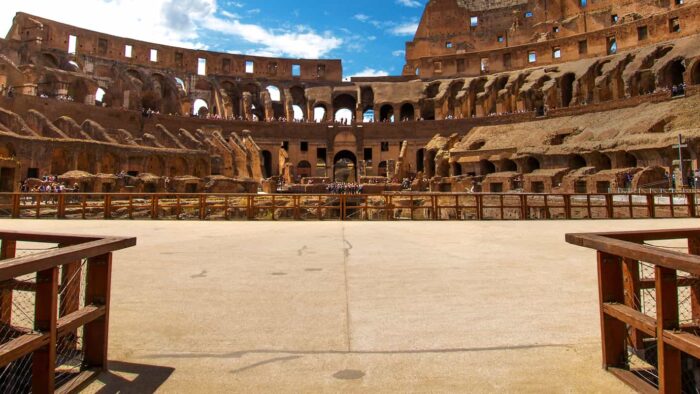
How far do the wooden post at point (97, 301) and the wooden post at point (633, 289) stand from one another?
383 centimetres

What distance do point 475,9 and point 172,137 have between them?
49254mm

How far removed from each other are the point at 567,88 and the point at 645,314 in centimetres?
4981

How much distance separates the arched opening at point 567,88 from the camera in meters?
45.6

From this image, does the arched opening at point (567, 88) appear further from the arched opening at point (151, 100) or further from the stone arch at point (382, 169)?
the arched opening at point (151, 100)

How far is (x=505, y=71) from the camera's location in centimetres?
5331

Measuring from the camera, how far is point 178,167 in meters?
35.7

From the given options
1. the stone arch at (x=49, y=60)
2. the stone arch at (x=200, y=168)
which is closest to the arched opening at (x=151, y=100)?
the stone arch at (x=49, y=60)

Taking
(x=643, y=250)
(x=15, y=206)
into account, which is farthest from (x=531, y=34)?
(x=643, y=250)

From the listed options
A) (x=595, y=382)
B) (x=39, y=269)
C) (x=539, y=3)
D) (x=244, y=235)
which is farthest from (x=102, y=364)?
(x=539, y=3)

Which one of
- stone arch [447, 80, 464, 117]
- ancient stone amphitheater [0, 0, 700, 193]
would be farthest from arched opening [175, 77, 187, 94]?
stone arch [447, 80, 464, 117]

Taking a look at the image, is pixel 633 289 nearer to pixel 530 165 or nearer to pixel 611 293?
pixel 611 293

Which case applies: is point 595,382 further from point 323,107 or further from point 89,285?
point 323,107

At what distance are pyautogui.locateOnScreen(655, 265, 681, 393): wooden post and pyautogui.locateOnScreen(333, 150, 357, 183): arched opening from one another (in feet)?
150

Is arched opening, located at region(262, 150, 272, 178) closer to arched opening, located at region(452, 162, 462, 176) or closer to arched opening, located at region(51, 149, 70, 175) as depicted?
arched opening, located at region(452, 162, 462, 176)
